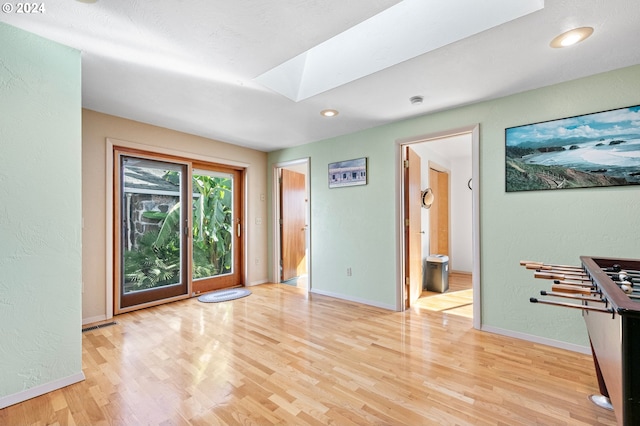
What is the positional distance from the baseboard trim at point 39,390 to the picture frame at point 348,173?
3.15m

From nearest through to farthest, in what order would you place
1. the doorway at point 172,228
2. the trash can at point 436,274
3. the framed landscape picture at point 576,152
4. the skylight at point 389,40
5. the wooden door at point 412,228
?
the skylight at point 389,40
the framed landscape picture at point 576,152
the doorway at point 172,228
the wooden door at point 412,228
the trash can at point 436,274

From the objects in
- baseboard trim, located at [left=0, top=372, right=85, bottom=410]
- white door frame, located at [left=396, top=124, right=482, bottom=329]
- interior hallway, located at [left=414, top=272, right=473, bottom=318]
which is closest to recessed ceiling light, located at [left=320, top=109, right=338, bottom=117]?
white door frame, located at [left=396, top=124, right=482, bottom=329]

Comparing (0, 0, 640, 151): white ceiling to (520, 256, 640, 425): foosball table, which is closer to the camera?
(520, 256, 640, 425): foosball table

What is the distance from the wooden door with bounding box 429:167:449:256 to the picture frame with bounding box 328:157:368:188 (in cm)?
181

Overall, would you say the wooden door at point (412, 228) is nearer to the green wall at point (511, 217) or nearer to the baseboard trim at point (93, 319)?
the green wall at point (511, 217)

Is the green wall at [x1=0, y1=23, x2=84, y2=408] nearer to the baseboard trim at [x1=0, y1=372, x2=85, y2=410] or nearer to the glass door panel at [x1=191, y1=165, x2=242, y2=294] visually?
the baseboard trim at [x1=0, y1=372, x2=85, y2=410]

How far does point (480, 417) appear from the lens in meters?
1.51

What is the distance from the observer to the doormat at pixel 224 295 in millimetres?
3739

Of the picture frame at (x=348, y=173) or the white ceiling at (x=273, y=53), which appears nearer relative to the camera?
the white ceiling at (x=273, y=53)

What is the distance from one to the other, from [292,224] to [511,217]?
3.48 metres

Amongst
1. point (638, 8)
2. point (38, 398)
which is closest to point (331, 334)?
point (38, 398)

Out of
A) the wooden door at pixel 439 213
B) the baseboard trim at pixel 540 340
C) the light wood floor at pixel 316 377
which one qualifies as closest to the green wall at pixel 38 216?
the light wood floor at pixel 316 377

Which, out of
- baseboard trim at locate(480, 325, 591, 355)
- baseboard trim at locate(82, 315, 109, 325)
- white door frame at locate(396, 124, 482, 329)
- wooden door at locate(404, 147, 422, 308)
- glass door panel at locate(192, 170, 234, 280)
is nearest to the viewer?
baseboard trim at locate(480, 325, 591, 355)

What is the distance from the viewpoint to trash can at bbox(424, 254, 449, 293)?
4.14 metres
